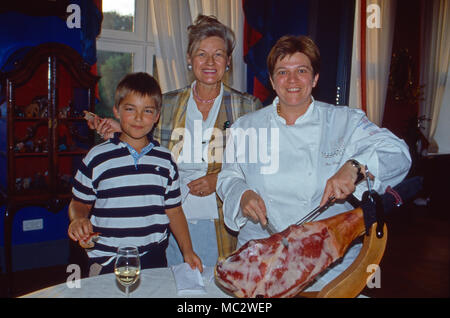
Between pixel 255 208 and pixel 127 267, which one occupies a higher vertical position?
pixel 255 208

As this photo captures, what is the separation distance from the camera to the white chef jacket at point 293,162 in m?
1.68

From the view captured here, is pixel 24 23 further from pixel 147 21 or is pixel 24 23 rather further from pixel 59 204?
pixel 59 204

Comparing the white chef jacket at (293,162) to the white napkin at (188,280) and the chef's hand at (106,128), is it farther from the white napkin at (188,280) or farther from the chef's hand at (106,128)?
the chef's hand at (106,128)

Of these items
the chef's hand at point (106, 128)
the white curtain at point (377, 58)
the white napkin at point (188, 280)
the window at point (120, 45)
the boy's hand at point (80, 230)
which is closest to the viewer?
the white napkin at point (188, 280)

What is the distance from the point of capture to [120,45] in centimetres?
424

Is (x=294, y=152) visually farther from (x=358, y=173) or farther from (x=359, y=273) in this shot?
(x=359, y=273)

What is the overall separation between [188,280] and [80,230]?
0.47 meters

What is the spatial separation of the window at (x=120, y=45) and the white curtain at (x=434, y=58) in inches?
230

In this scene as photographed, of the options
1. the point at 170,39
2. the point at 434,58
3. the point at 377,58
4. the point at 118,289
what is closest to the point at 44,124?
the point at 170,39

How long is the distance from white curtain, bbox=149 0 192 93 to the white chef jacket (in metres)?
2.60

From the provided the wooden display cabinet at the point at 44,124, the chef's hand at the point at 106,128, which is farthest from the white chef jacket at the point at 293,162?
the wooden display cabinet at the point at 44,124

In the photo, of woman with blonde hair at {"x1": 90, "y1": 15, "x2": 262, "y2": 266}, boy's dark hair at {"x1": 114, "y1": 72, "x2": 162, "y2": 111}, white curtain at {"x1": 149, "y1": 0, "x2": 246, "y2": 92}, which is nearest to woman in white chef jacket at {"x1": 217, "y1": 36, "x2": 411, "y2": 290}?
woman with blonde hair at {"x1": 90, "y1": 15, "x2": 262, "y2": 266}

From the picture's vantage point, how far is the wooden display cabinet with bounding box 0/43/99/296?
10.6 feet
